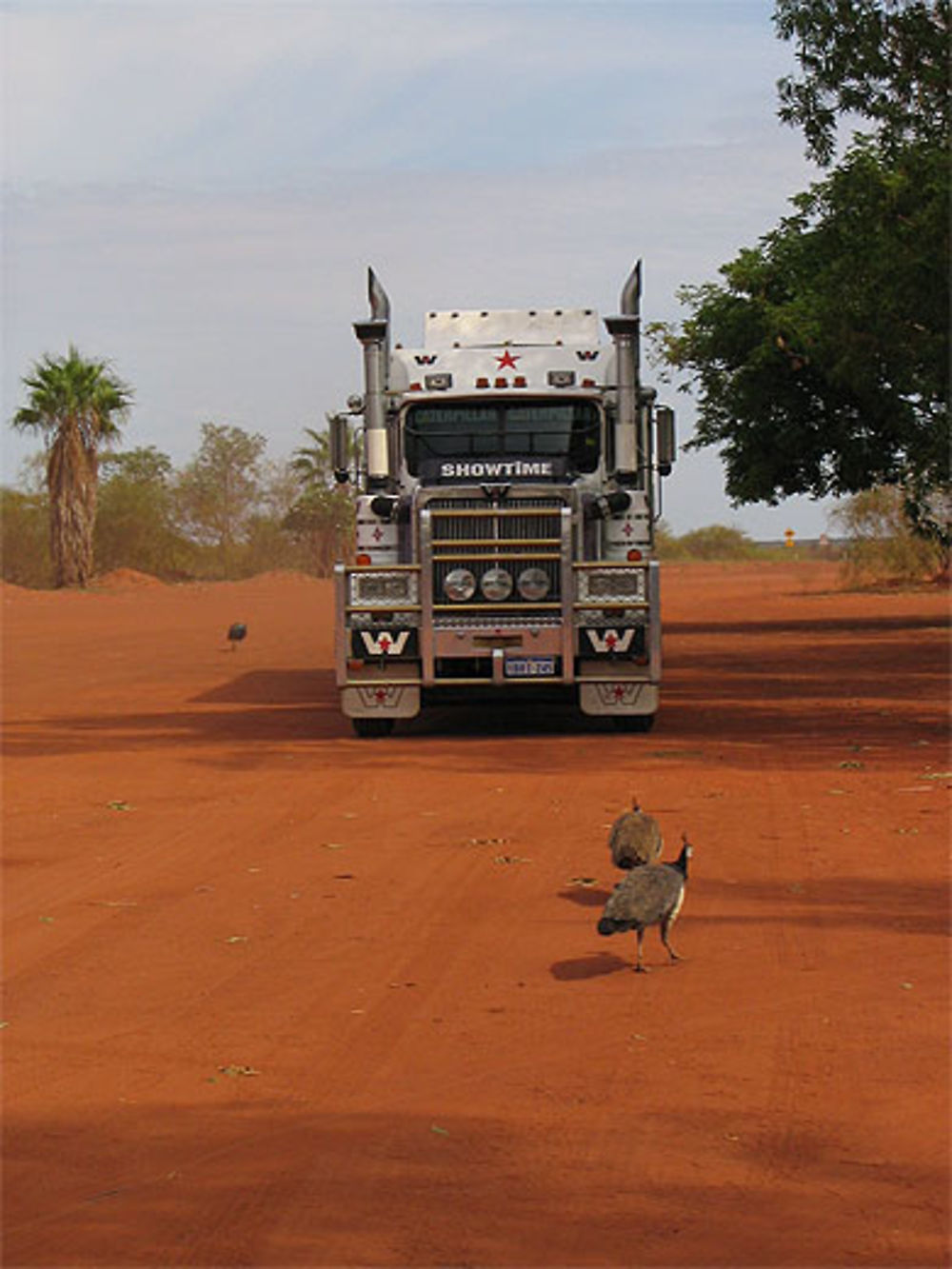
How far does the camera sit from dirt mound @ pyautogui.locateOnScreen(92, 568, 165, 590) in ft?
235

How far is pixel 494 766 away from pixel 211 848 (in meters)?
4.64

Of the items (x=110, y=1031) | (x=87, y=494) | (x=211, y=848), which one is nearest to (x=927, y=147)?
(x=211, y=848)

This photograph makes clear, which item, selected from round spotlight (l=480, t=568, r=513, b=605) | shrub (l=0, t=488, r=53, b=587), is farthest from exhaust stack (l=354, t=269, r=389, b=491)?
shrub (l=0, t=488, r=53, b=587)

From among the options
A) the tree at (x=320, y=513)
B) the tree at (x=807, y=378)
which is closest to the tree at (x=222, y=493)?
the tree at (x=320, y=513)

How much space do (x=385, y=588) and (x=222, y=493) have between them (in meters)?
88.2

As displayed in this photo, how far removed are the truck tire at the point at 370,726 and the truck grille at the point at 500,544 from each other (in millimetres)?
1397

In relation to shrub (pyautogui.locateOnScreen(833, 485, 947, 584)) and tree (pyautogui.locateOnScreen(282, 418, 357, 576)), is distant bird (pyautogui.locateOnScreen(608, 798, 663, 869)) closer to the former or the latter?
shrub (pyautogui.locateOnScreen(833, 485, 947, 584))

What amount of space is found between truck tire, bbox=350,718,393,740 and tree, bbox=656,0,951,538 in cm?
671

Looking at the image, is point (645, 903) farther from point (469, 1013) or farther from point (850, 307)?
point (850, 307)

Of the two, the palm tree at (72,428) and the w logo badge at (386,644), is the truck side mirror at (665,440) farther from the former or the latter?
the palm tree at (72,428)

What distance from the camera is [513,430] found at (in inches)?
746

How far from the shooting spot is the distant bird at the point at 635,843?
995 centimetres

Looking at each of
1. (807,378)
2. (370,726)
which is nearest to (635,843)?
(370,726)

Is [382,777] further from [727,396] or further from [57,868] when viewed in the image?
[727,396]
